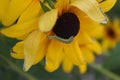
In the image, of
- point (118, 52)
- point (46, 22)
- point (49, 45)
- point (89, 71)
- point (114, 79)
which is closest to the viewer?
point (46, 22)

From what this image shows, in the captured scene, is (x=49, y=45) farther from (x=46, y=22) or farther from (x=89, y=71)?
(x=89, y=71)

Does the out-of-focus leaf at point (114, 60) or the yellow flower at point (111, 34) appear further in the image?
the yellow flower at point (111, 34)

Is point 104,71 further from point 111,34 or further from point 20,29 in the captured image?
point 20,29

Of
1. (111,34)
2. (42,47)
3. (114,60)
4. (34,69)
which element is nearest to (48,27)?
(42,47)

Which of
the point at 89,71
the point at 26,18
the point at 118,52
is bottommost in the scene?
the point at 89,71

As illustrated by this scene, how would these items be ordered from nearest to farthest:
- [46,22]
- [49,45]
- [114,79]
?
[46,22] → [49,45] → [114,79]

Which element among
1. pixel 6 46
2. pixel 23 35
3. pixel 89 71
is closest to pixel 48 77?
pixel 6 46

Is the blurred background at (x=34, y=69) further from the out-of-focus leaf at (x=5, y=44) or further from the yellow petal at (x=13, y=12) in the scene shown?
the yellow petal at (x=13, y=12)

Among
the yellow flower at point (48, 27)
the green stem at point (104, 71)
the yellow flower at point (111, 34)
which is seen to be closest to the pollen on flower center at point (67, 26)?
the yellow flower at point (48, 27)
